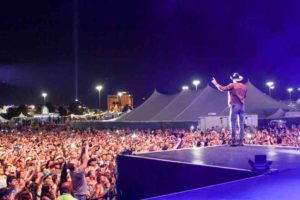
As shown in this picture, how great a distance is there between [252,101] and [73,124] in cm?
1672

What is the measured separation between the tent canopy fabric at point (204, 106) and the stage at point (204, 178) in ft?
52.2

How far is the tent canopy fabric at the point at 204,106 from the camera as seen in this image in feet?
75.3

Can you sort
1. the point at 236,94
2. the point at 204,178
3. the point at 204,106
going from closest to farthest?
the point at 204,178
the point at 236,94
the point at 204,106

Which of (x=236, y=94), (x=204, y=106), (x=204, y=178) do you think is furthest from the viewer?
(x=204, y=106)

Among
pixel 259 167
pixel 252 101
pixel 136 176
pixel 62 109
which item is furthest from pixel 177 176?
pixel 62 109

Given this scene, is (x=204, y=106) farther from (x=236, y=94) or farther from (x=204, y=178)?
(x=204, y=178)

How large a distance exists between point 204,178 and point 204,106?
60.3ft

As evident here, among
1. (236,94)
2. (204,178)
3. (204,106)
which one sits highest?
(204,106)

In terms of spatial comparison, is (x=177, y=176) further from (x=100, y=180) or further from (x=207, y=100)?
(x=207, y=100)

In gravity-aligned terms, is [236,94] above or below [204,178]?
above

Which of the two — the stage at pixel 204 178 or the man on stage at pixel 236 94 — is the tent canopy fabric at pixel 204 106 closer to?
the man on stage at pixel 236 94

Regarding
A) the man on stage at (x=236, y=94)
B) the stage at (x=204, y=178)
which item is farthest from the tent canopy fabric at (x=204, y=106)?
the stage at (x=204, y=178)

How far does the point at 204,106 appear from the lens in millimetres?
23703

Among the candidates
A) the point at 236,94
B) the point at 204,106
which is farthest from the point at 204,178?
the point at 204,106
